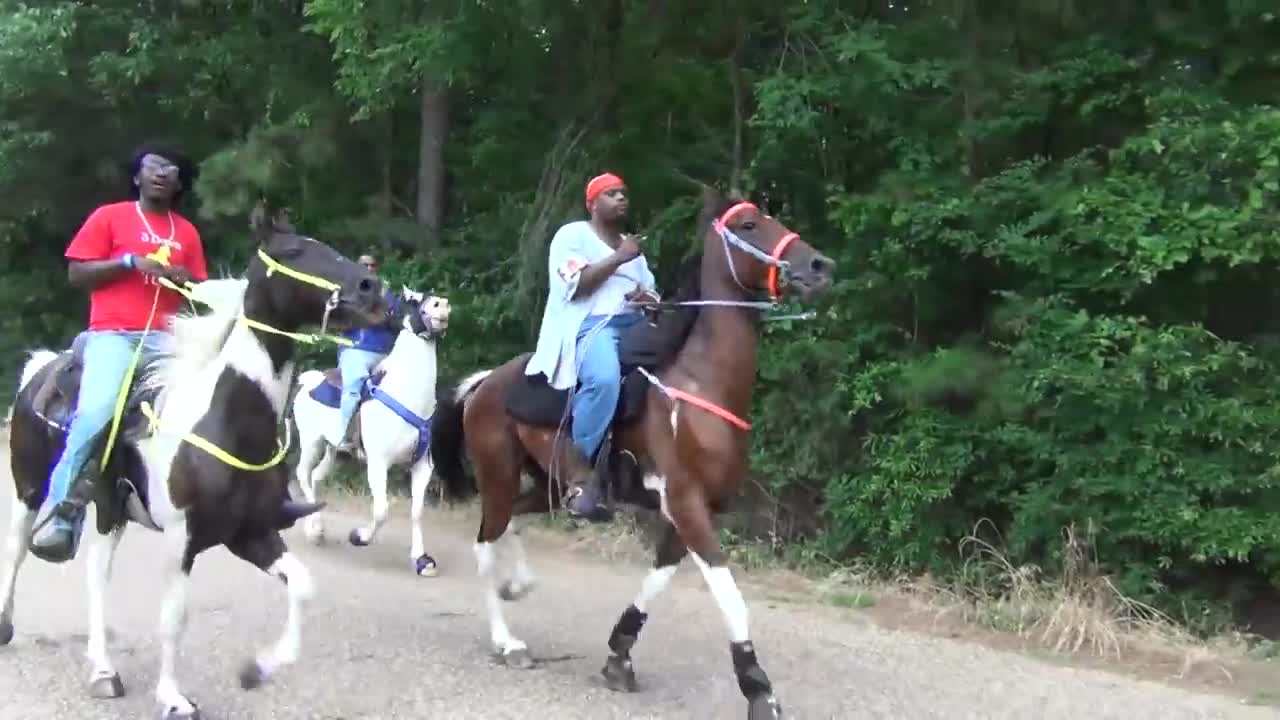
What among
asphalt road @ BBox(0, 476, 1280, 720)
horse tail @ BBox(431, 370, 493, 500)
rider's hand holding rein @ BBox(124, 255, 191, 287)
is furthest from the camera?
horse tail @ BBox(431, 370, 493, 500)

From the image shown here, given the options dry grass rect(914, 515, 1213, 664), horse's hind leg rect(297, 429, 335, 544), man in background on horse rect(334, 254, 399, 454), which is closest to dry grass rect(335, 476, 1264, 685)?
dry grass rect(914, 515, 1213, 664)

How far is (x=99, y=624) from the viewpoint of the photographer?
234 inches

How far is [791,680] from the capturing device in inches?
260

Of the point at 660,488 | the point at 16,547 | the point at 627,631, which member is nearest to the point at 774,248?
the point at 660,488

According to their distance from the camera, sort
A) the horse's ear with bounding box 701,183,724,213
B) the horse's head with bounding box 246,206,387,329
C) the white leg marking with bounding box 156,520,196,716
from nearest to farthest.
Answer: the horse's head with bounding box 246,206,387,329 < the white leg marking with bounding box 156,520,196,716 < the horse's ear with bounding box 701,183,724,213

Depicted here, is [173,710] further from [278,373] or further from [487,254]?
[487,254]

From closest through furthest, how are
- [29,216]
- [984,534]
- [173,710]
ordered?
[173,710] → [984,534] → [29,216]

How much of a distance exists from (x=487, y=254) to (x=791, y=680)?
7352 millimetres

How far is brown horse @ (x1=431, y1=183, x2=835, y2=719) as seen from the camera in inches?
226

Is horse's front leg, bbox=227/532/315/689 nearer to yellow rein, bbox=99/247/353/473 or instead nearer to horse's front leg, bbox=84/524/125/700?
yellow rein, bbox=99/247/353/473

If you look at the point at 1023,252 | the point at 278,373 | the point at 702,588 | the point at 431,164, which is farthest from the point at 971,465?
the point at 431,164

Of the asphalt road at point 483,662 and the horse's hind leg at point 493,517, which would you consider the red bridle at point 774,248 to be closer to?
the horse's hind leg at point 493,517

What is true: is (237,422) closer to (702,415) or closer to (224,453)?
(224,453)

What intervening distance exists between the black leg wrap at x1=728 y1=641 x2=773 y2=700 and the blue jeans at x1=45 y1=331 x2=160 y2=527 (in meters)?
3.28
